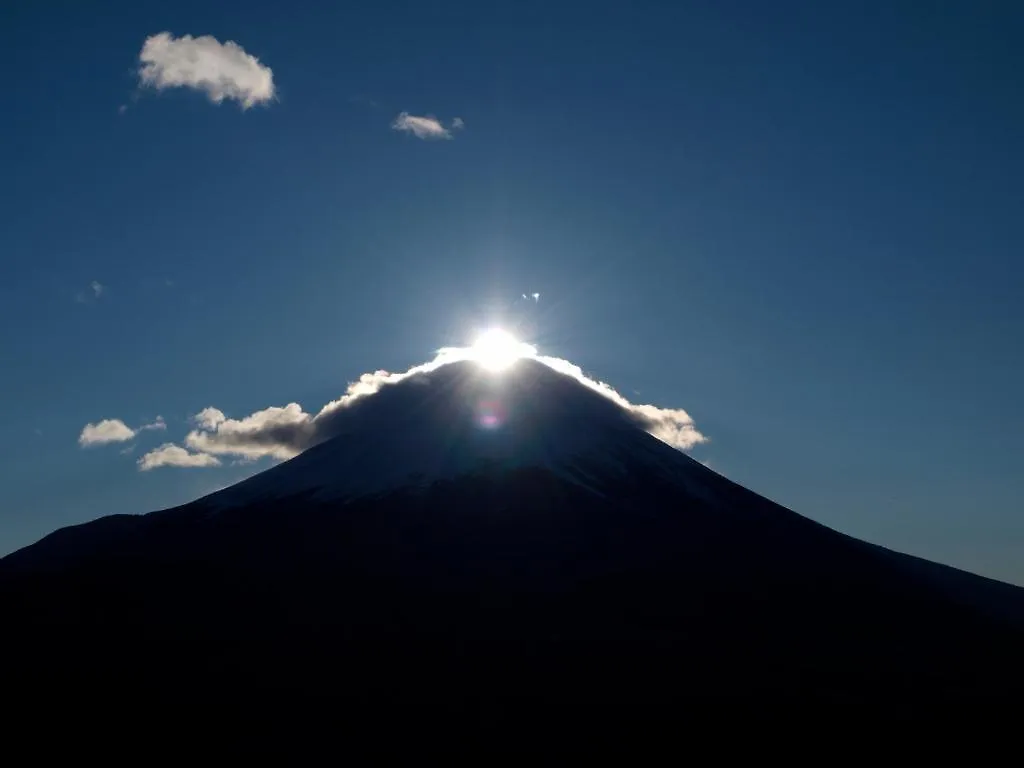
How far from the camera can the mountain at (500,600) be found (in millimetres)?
90812

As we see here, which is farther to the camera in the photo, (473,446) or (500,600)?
(473,446)

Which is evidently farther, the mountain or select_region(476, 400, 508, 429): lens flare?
select_region(476, 400, 508, 429): lens flare

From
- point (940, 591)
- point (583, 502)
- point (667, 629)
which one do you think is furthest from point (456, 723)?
point (940, 591)

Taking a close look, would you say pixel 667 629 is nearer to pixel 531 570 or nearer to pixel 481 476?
pixel 531 570

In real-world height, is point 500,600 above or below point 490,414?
below

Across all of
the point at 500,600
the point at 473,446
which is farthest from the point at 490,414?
the point at 500,600

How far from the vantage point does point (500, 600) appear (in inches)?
4323

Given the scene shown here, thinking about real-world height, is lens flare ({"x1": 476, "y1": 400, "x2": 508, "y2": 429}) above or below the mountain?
above

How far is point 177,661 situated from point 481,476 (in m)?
54.9

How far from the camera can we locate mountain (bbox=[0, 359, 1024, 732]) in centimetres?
9081

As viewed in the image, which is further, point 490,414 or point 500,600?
point 490,414

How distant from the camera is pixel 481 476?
140625mm

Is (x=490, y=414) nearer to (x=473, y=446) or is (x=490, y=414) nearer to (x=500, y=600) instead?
(x=473, y=446)

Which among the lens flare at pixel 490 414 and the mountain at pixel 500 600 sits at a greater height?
the lens flare at pixel 490 414
